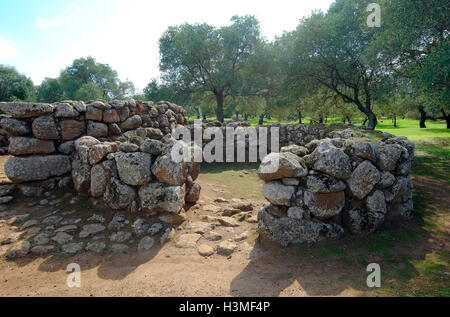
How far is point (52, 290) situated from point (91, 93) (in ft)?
122

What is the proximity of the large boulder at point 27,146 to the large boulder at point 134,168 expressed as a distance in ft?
9.73

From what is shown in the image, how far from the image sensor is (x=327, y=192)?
4.67m

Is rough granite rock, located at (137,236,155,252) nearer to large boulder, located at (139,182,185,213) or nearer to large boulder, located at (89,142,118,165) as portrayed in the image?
large boulder, located at (139,182,185,213)

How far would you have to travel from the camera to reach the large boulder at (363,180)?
482 cm

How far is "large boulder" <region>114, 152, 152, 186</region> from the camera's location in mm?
5535

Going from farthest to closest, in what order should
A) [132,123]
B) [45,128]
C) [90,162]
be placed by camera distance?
[132,123] < [45,128] < [90,162]

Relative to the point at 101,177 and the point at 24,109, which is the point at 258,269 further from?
the point at 24,109

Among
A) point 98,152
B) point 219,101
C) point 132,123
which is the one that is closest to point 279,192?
point 98,152

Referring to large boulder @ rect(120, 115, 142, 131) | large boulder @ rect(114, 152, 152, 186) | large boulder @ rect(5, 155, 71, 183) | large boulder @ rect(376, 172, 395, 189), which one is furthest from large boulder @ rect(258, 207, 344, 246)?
large boulder @ rect(120, 115, 142, 131)

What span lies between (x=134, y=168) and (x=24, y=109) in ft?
13.3

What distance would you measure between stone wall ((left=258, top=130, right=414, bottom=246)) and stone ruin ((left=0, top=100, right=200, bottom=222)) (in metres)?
2.30

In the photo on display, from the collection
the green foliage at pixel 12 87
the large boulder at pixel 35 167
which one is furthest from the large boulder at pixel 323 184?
the green foliage at pixel 12 87
